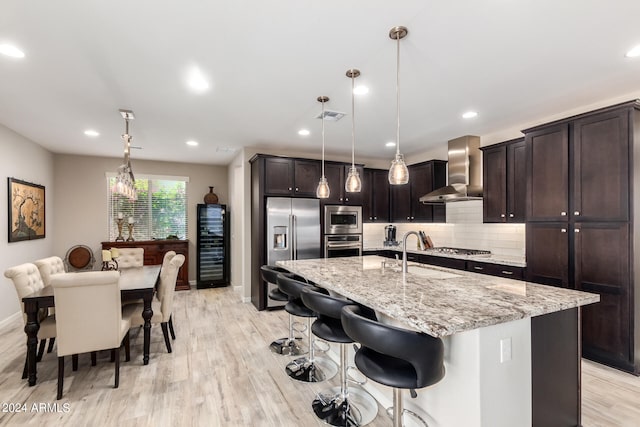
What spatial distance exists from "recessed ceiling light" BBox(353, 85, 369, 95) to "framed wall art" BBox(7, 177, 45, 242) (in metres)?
4.73

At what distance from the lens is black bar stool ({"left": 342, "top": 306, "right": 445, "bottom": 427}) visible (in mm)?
1428

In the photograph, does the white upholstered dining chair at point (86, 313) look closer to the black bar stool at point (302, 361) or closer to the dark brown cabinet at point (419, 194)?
the black bar stool at point (302, 361)

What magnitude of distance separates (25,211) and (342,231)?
486 cm

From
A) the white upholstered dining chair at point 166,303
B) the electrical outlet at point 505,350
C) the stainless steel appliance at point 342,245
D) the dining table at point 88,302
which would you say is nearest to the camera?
the electrical outlet at point 505,350

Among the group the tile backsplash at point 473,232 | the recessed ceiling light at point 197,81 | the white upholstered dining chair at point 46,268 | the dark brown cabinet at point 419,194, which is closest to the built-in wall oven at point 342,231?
the tile backsplash at point 473,232

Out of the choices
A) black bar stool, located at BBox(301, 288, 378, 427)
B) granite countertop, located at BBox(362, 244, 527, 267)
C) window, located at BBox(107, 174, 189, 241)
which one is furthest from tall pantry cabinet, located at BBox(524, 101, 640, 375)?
window, located at BBox(107, 174, 189, 241)

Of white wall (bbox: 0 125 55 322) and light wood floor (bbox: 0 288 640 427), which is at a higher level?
white wall (bbox: 0 125 55 322)

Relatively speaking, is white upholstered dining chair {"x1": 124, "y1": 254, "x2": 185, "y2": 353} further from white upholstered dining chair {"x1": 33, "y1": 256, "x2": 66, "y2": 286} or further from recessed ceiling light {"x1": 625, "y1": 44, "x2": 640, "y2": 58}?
recessed ceiling light {"x1": 625, "y1": 44, "x2": 640, "y2": 58}

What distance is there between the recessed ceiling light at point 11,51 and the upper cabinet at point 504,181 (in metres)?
5.11

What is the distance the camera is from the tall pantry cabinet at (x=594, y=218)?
2789mm

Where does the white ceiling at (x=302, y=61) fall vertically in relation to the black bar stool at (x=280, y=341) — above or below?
above

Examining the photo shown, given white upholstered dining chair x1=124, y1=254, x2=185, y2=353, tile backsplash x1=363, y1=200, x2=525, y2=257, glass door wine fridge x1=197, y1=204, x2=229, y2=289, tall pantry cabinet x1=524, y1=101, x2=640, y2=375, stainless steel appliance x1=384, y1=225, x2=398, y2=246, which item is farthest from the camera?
glass door wine fridge x1=197, y1=204, x2=229, y2=289

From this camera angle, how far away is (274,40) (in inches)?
86.8

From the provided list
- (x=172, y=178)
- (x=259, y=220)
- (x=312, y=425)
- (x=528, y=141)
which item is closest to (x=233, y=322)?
(x=259, y=220)
